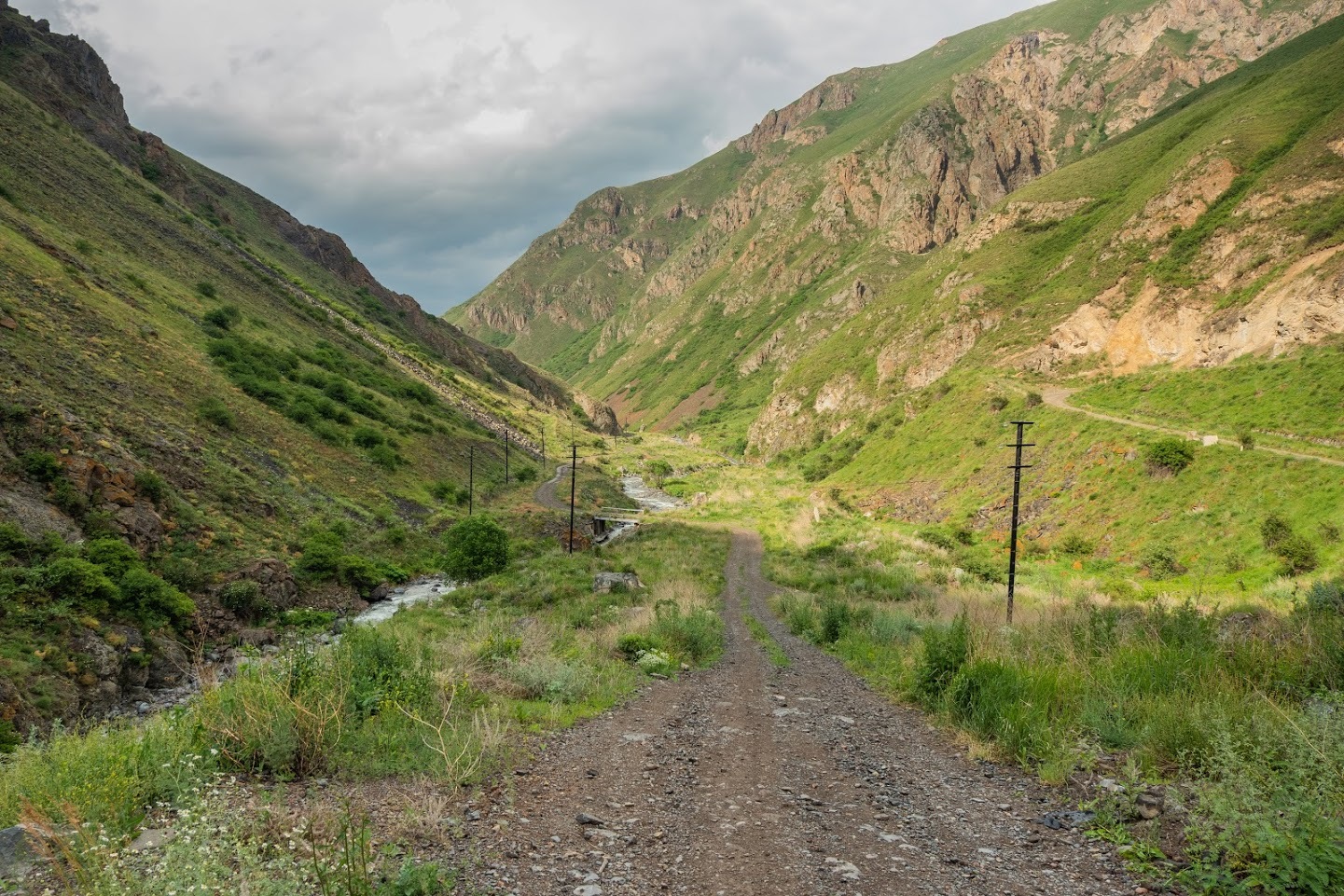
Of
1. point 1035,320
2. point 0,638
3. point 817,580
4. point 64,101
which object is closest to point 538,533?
point 817,580

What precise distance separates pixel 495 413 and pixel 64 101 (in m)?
64.1

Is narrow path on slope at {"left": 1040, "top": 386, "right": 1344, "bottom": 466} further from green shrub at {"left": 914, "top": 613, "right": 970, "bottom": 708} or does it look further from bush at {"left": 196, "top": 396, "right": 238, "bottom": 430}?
bush at {"left": 196, "top": 396, "right": 238, "bottom": 430}

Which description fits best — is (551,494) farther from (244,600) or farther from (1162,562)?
(1162,562)

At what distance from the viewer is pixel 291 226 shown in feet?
410

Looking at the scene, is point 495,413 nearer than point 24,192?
No

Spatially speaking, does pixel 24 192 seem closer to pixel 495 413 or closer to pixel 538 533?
pixel 538 533

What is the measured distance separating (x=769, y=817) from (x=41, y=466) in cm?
2937

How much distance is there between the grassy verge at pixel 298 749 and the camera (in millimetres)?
4094

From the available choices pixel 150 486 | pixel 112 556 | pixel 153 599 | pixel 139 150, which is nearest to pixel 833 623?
pixel 153 599

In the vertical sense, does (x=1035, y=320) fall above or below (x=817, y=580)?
above

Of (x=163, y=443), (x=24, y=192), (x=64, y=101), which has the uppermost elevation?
(x=64, y=101)

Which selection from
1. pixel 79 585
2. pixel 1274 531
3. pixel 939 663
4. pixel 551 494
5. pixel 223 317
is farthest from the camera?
pixel 551 494

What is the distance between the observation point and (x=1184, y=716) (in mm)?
6988

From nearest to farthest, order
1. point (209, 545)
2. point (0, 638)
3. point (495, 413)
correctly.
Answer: point (0, 638)
point (209, 545)
point (495, 413)
